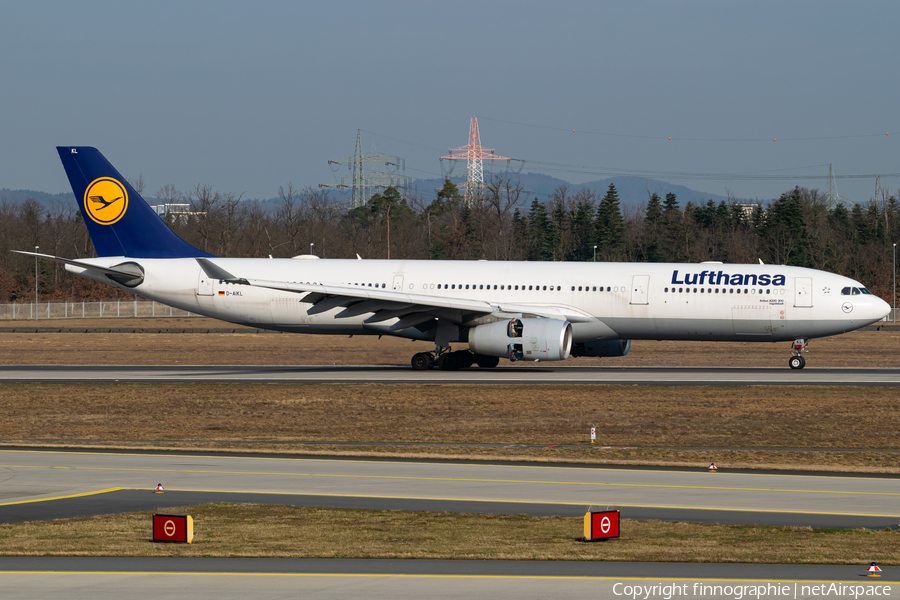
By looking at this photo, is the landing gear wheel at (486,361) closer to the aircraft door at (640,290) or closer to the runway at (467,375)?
the runway at (467,375)

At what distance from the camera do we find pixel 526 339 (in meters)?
35.6

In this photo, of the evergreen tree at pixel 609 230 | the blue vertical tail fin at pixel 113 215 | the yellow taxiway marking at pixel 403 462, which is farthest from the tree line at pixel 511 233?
the yellow taxiway marking at pixel 403 462

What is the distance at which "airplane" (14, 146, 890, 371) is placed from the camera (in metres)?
37.0

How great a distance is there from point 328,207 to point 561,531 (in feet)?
397

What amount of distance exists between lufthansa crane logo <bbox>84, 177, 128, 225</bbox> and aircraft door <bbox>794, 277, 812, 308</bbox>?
27106 millimetres

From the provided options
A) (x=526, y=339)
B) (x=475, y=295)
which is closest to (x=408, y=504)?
(x=526, y=339)

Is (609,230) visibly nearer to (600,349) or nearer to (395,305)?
(600,349)

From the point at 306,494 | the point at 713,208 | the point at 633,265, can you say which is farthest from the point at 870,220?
the point at 306,494

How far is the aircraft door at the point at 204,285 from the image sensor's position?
40.5 meters

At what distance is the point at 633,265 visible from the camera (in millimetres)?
39094

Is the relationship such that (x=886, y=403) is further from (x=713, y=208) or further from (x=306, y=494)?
(x=713, y=208)

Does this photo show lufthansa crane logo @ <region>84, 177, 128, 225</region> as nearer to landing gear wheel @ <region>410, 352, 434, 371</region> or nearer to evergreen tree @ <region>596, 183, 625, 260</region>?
landing gear wheel @ <region>410, 352, 434, 371</region>

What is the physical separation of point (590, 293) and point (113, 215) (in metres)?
20.0

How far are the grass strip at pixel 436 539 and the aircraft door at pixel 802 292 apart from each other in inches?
1000
